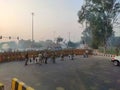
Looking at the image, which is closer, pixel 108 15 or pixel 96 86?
pixel 96 86

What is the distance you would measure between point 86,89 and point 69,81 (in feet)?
9.21

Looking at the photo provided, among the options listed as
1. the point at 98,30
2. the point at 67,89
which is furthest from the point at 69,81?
the point at 98,30

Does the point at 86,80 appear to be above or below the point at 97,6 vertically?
below

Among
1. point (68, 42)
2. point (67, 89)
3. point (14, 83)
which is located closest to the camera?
point (14, 83)

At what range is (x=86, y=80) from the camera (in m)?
18.3

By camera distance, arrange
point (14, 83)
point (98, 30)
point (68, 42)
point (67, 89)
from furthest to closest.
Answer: point (68, 42), point (98, 30), point (67, 89), point (14, 83)

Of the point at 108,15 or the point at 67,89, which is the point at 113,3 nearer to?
the point at 108,15

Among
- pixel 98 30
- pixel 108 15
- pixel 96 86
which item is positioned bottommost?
pixel 96 86

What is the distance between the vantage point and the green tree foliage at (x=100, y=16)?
190ft

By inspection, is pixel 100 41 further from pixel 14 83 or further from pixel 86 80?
pixel 14 83

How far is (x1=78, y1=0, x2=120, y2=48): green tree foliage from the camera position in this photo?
2285 inches

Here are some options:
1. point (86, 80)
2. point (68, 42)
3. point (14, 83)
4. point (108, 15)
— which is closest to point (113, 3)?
point (108, 15)

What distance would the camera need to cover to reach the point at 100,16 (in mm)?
58125

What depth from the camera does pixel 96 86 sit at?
16188mm
